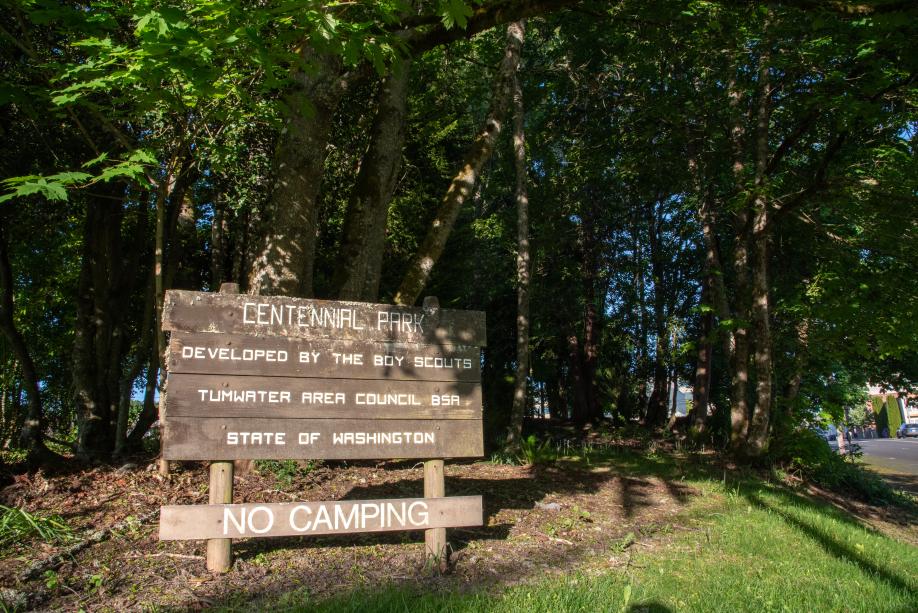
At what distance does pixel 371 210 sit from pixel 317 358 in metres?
3.56

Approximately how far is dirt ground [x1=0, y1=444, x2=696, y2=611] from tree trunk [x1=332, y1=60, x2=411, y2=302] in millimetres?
2357

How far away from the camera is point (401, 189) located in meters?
14.5

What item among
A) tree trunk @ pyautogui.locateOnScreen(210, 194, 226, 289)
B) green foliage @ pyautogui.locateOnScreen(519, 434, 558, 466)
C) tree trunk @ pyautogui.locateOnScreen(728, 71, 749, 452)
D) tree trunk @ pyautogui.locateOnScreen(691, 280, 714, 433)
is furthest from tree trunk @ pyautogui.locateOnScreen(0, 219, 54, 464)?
tree trunk @ pyautogui.locateOnScreen(691, 280, 714, 433)

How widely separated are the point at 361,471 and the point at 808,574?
485cm

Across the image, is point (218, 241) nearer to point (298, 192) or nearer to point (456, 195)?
point (298, 192)

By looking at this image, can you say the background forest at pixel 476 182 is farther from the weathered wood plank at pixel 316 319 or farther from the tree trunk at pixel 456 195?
the weathered wood plank at pixel 316 319

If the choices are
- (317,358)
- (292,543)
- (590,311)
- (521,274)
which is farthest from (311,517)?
(590,311)

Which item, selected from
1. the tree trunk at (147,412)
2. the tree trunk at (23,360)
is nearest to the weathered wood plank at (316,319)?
the tree trunk at (23,360)

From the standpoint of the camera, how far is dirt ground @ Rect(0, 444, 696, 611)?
4.06 metres

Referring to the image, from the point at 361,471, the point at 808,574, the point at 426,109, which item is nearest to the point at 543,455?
the point at 361,471

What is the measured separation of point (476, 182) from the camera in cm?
1172

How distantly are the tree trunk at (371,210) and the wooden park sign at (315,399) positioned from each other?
2.83 metres

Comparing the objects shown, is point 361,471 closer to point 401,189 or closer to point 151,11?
point 151,11

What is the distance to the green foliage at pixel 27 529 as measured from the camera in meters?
4.54
